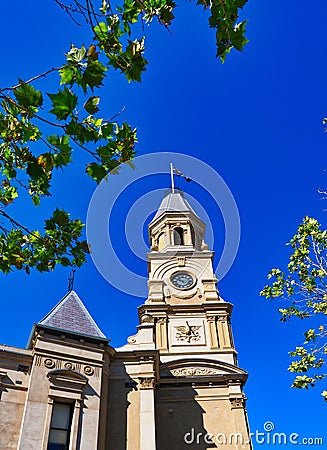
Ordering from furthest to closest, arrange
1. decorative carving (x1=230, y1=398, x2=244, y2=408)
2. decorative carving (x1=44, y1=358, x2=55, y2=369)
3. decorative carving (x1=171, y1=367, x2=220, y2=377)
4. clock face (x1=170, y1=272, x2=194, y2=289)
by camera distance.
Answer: clock face (x1=170, y1=272, x2=194, y2=289) < decorative carving (x1=171, y1=367, x2=220, y2=377) < decorative carving (x1=230, y1=398, x2=244, y2=408) < decorative carving (x1=44, y1=358, x2=55, y2=369)

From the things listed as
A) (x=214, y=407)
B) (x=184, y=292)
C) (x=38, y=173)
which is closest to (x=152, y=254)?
(x=184, y=292)

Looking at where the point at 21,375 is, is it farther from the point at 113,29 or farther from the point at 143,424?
the point at 113,29

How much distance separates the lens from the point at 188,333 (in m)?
26.1

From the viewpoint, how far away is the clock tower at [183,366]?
19203 millimetres

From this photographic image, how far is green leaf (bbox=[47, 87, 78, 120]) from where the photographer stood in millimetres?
4297

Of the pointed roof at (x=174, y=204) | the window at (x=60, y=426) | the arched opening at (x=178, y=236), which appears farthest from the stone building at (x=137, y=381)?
the pointed roof at (x=174, y=204)

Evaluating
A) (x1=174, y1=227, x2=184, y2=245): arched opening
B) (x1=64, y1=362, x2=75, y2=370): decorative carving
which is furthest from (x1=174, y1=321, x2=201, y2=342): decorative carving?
(x1=64, y1=362, x2=75, y2=370): decorative carving

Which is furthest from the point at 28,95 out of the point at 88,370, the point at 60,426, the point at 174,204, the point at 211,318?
the point at 174,204

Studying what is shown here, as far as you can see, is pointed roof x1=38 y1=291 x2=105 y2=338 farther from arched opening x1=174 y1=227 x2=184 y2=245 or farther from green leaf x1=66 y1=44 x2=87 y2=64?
green leaf x1=66 y1=44 x2=87 y2=64

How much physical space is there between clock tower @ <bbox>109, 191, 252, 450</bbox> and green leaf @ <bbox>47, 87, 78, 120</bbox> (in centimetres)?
1662

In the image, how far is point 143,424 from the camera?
57.6 ft

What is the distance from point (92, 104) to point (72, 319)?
16297mm

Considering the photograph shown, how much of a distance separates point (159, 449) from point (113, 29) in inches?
806

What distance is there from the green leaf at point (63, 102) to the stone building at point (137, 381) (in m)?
14.3
